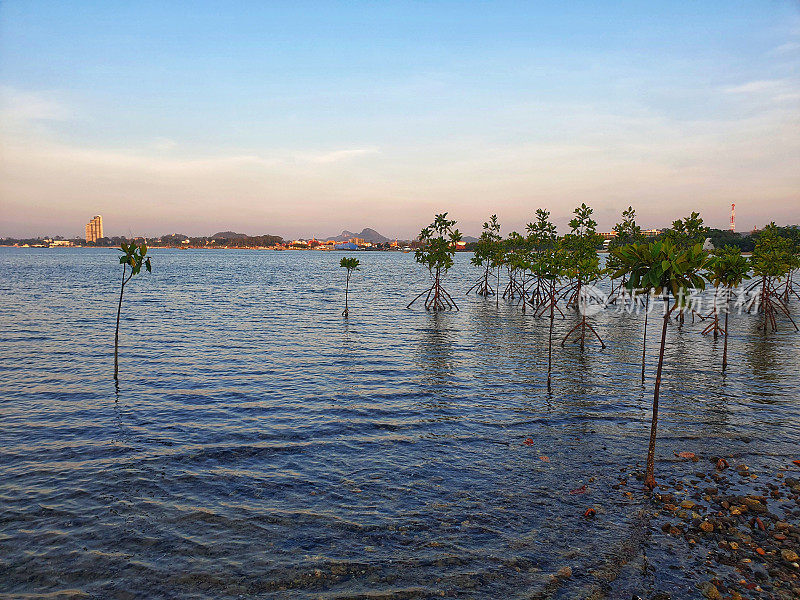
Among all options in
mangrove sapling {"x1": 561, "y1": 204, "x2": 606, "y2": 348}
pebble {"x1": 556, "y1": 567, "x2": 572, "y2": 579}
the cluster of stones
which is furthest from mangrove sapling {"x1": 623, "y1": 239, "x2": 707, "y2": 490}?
mangrove sapling {"x1": 561, "y1": 204, "x2": 606, "y2": 348}

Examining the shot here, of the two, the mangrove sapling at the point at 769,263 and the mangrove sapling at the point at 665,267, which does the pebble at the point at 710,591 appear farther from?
the mangrove sapling at the point at 769,263

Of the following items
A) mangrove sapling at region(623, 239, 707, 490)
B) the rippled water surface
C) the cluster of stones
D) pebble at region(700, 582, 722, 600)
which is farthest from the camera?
mangrove sapling at region(623, 239, 707, 490)

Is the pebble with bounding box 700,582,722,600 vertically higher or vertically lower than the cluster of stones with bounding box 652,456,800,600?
lower

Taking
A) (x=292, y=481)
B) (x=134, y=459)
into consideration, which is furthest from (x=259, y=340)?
(x=292, y=481)

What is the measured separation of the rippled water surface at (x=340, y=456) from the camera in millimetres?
12664

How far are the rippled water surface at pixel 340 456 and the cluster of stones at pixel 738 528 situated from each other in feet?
3.88

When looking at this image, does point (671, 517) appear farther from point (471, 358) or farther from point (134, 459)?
point (471, 358)

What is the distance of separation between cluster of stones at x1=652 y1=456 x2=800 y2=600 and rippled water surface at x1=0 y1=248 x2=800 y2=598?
46.6 inches

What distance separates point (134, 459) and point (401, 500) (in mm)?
10527

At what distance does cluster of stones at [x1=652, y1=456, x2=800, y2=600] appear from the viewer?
11.6 metres

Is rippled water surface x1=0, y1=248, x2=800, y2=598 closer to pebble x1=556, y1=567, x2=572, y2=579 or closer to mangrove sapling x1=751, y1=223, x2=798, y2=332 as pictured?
pebble x1=556, y1=567, x2=572, y2=579

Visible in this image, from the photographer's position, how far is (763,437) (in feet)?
69.3

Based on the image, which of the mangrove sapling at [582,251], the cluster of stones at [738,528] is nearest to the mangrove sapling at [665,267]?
the cluster of stones at [738,528]

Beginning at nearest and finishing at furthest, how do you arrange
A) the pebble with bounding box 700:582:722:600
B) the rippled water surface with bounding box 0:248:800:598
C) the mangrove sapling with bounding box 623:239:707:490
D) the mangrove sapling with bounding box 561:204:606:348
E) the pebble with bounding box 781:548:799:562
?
the pebble with bounding box 700:582:722:600, the pebble with bounding box 781:548:799:562, the rippled water surface with bounding box 0:248:800:598, the mangrove sapling with bounding box 623:239:707:490, the mangrove sapling with bounding box 561:204:606:348
